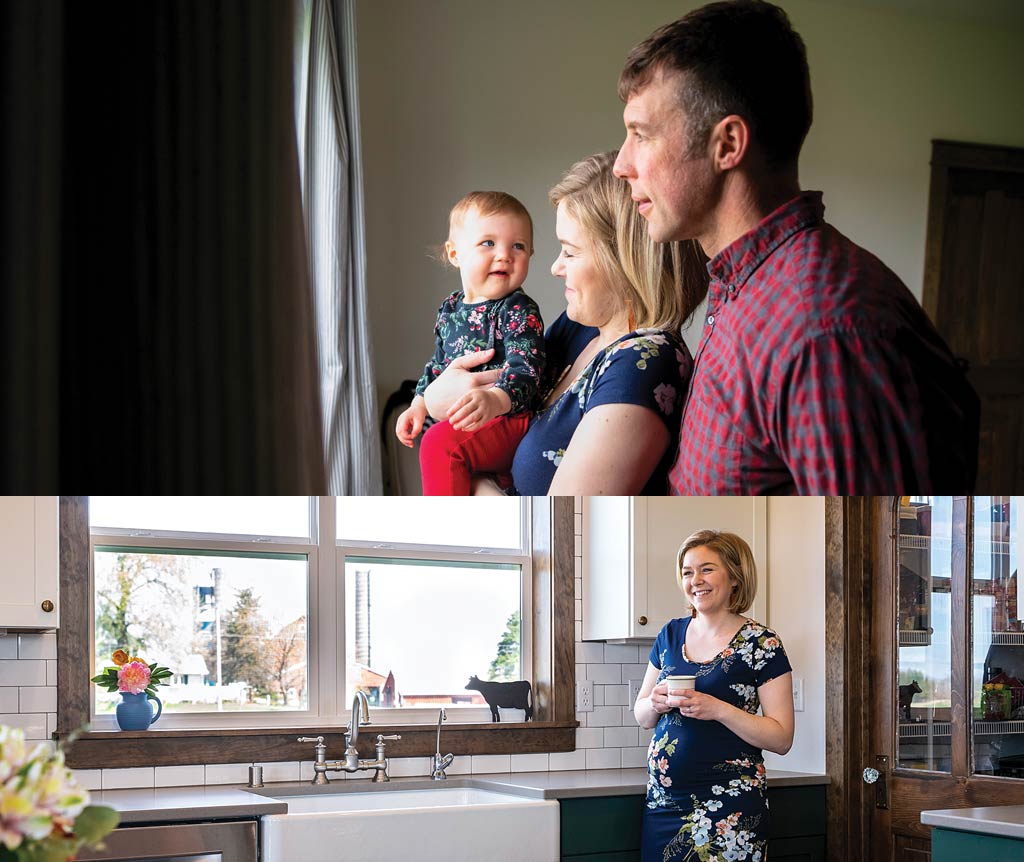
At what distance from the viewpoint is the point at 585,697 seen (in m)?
3.61

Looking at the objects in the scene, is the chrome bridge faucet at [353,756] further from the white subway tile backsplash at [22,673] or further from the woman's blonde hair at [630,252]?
the woman's blonde hair at [630,252]

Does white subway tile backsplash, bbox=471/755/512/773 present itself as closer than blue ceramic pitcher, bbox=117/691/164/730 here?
No

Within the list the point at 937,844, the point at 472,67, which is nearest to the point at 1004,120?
the point at 472,67

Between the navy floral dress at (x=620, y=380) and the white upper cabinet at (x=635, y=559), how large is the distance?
8.54 ft

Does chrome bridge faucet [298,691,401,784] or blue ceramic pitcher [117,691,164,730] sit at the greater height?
blue ceramic pitcher [117,691,164,730]

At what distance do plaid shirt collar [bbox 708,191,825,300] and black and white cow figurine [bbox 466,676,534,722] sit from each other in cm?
279

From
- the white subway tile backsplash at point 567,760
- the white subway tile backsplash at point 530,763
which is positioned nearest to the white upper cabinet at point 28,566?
the white subway tile backsplash at point 530,763

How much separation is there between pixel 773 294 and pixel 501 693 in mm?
2827

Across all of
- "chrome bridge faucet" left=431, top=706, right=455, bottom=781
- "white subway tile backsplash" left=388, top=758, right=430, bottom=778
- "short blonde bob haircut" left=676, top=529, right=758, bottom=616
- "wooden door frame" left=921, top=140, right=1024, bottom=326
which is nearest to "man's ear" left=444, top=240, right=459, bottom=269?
"wooden door frame" left=921, top=140, right=1024, bottom=326

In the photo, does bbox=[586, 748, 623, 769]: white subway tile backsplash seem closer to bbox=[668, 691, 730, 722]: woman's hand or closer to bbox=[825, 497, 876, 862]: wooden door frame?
bbox=[825, 497, 876, 862]: wooden door frame

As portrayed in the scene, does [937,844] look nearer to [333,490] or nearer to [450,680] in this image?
[450,680]

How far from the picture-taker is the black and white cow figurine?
139 inches

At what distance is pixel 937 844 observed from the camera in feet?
8.27

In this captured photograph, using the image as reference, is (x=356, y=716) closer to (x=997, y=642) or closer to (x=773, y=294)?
(x=997, y=642)
